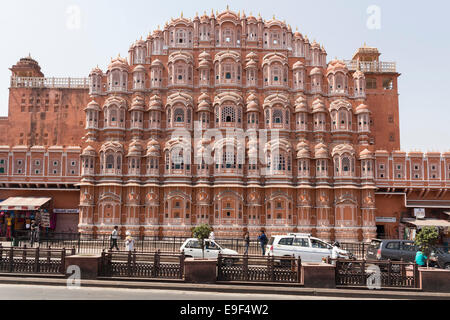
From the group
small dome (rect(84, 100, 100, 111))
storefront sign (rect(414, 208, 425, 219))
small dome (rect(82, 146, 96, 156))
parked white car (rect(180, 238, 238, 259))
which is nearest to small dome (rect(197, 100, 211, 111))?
small dome (rect(84, 100, 100, 111))

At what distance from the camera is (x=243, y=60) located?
4422cm

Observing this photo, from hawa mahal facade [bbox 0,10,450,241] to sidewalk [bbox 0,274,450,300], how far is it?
2328 centimetres

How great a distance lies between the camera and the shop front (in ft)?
131

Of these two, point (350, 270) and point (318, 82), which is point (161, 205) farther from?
point (350, 270)

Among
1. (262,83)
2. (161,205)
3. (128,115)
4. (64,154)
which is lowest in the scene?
(161,205)

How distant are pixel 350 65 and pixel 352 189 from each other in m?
17.6

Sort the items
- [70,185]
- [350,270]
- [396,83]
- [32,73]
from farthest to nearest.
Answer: [32,73] → [396,83] → [70,185] → [350,270]

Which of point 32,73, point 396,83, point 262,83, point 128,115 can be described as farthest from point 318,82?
point 32,73

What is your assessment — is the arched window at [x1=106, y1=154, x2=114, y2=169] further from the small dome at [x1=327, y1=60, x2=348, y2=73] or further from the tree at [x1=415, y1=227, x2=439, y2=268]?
the tree at [x1=415, y1=227, x2=439, y2=268]

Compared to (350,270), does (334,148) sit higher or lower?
higher

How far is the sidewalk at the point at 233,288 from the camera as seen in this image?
14.7 meters

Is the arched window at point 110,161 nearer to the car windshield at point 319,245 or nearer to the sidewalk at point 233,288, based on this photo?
the sidewalk at point 233,288

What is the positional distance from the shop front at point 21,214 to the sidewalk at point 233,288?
25812 mm

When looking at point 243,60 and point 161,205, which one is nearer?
point 161,205
